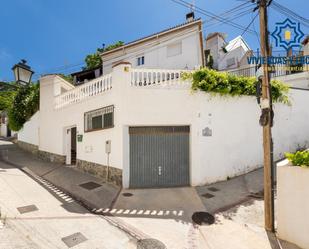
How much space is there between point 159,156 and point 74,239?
417 centimetres

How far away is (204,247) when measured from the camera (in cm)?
439

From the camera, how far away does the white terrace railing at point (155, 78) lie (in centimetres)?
802

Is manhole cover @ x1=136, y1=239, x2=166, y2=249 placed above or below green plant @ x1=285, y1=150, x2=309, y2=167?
below

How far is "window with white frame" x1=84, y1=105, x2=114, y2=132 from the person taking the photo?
846 cm

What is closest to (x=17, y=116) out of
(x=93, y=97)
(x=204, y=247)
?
(x=93, y=97)

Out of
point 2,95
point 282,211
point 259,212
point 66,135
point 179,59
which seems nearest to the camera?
point 282,211

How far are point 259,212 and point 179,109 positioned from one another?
4176 mm

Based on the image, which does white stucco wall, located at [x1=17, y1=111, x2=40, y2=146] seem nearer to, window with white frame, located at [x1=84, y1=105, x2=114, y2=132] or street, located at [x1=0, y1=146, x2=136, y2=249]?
window with white frame, located at [x1=84, y1=105, x2=114, y2=132]

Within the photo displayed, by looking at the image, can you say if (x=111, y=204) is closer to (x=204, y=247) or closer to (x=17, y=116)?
(x=204, y=247)

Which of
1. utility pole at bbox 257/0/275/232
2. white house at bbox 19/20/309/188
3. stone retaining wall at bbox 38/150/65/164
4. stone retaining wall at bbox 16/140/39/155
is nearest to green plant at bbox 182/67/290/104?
white house at bbox 19/20/309/188

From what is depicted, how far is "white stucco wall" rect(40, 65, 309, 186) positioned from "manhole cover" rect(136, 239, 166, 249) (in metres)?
3.39

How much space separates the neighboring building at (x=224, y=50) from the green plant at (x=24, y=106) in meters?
20.2

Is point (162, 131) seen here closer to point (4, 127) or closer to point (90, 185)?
point (90, 185)

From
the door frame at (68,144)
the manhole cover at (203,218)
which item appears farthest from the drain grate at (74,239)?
the door frame at (68,144)
